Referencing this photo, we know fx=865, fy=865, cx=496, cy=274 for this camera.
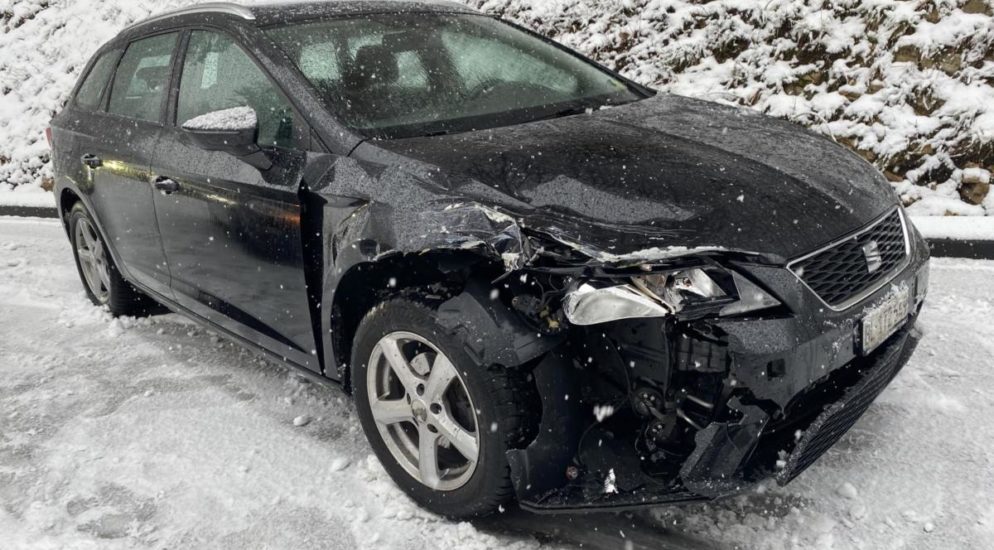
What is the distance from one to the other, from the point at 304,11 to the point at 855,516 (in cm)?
285

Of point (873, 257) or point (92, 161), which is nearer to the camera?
point (873, 257)

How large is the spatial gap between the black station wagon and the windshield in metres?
0.01

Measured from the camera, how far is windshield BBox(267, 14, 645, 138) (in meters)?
3.15

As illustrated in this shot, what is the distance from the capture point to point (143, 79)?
4.26 metres

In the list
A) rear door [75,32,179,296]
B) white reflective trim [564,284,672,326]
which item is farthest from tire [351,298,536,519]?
rear door [75,32,179,296]

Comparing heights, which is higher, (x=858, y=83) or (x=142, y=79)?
(x=142, y=79)

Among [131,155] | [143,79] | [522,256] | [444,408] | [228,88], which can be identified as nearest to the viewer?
[522,256]

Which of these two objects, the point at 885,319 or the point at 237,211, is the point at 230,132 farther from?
the point at 885,319

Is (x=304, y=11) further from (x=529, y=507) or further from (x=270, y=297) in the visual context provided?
(x=529, y=507)

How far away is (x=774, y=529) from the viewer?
2.65 metres

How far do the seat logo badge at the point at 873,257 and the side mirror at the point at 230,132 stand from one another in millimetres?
A: 2049

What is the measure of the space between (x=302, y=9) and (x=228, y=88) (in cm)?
48

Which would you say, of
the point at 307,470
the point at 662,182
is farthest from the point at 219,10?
the point at 662,182

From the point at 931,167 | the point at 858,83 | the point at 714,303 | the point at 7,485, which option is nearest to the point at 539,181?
the point at 714,303
